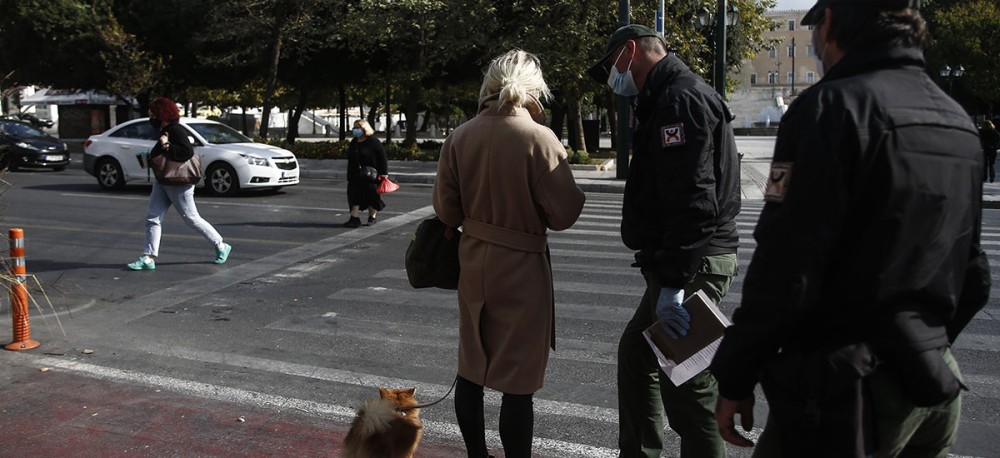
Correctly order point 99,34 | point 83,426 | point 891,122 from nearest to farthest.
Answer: point 891,122 < point 83,426 < point 99,34

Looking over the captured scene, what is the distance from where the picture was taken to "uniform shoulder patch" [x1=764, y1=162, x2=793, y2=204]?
6.51 feet

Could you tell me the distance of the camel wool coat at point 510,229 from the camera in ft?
11.5

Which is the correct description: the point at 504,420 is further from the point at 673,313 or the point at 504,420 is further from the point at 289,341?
the point at 289,341

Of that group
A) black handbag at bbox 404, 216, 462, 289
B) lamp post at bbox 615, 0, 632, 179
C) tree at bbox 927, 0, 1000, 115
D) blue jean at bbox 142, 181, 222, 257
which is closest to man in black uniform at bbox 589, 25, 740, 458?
black handbag at bbox 404, 216, 462, 289

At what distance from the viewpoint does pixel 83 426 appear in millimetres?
4656

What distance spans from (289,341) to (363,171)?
245 inches

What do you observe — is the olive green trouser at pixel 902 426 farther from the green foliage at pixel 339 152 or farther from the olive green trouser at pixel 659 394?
the green foliage at pixel 339 152

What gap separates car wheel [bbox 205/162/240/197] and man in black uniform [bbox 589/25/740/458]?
13.8m

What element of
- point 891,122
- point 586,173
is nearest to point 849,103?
point 891,122

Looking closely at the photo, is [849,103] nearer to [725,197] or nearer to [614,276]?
[725,197]

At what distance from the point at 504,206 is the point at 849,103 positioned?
181cm

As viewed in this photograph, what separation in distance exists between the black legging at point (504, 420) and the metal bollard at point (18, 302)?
13.0ft

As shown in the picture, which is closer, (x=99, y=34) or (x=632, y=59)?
(x=632, y=59)

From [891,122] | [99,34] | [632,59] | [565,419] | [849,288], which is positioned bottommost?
[565,419]
